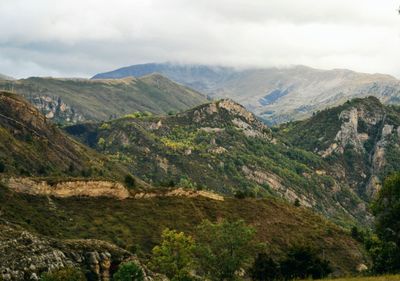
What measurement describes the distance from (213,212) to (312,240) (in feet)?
89.6

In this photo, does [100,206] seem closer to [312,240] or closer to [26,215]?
[26,215]

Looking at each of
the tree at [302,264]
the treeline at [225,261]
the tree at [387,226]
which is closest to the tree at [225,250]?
the treeline at [225,261]

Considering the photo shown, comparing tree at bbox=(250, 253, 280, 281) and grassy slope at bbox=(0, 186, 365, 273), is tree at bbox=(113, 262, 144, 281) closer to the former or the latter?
tree at bbox=(250, 253, 280, 281)

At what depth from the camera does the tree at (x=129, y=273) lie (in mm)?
66000

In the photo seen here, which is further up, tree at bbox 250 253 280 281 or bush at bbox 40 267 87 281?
bush at bbox 40 267 87 281

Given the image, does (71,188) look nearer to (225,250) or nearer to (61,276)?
(225,250)

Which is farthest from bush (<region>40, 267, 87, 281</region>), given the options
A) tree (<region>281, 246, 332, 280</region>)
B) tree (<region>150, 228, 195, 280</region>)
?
tree (<region>281, 246, 332, 280</region>)

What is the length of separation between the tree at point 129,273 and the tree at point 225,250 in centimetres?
1508

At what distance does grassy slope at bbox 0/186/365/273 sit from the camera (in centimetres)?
11119

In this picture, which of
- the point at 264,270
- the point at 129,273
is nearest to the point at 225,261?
the point at 264,270

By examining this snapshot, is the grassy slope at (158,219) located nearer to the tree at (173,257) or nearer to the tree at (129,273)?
the tree at (173,257)

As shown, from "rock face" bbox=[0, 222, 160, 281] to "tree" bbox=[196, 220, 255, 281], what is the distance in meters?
9.00

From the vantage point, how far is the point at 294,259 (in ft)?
252

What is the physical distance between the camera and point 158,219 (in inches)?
→ 5113
